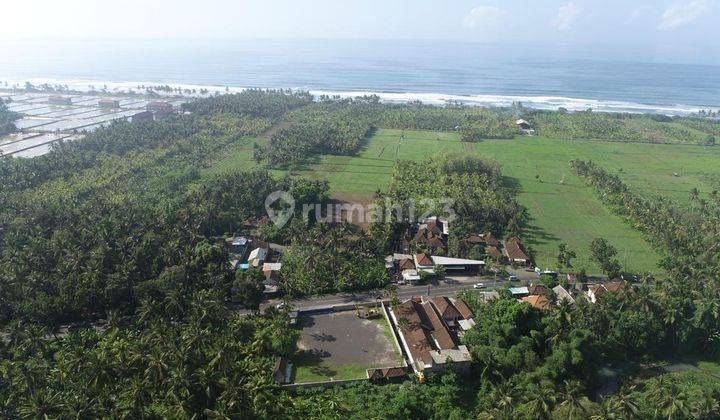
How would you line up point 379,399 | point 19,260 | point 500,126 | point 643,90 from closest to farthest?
1. point 379,399
2. point 19,260
3. point 500,126
4. point 643,90

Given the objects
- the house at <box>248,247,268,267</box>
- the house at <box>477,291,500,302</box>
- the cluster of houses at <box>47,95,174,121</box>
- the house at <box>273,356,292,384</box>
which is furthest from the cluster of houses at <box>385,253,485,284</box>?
the cluster of houses at <box>47,95,174,121</box>

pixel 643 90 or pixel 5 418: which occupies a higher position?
pixel 643 90

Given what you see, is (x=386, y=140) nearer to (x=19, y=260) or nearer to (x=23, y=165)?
(x=23, y=165)

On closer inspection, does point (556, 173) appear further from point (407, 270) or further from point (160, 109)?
point (160, 109)

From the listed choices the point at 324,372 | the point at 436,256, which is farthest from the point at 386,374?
the point at 436,256

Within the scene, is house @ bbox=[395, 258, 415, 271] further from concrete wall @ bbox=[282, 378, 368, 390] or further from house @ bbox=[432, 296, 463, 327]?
concrete wall @ bbox=[282, 378, 368, 390]

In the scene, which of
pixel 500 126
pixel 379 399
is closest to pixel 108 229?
pixel 379 399

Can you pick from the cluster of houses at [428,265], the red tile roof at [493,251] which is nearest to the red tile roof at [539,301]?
the cluster of houses at [428,265]
